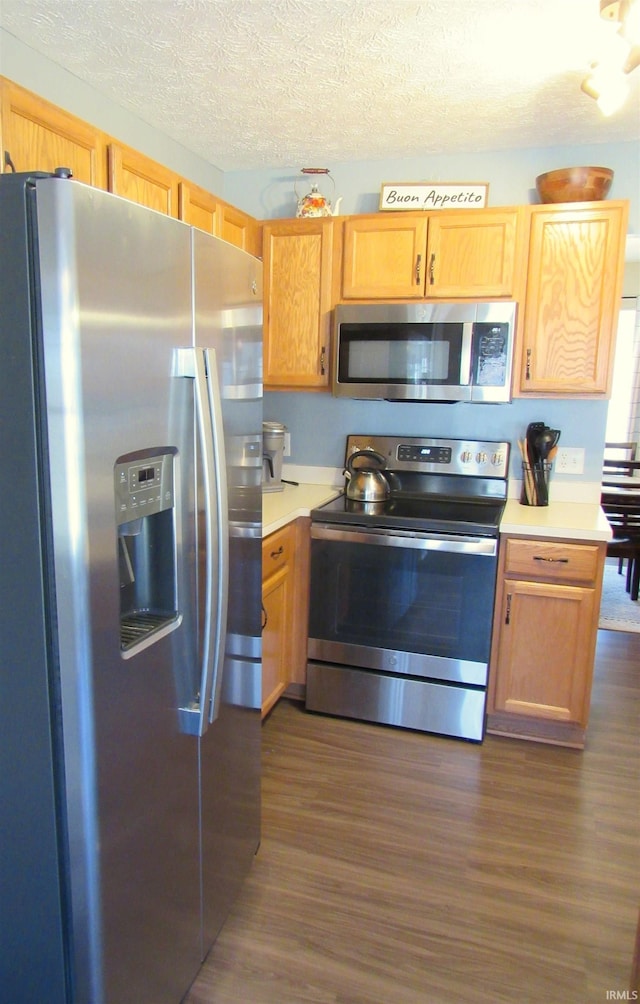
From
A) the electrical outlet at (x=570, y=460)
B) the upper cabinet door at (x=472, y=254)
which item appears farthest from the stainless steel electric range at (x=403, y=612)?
the upper cabinet door at (x=472, y=254)

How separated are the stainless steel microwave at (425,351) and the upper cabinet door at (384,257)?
0.30 ft

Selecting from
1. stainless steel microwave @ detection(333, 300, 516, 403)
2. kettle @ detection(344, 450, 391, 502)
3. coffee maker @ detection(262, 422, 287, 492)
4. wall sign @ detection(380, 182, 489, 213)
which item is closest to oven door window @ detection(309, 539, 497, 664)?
kettle @ detection(344, 450, 391, 502)

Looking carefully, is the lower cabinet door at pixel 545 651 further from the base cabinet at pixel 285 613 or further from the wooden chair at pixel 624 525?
the wooden chair at pixel 624 525

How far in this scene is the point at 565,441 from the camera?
9.85 ft

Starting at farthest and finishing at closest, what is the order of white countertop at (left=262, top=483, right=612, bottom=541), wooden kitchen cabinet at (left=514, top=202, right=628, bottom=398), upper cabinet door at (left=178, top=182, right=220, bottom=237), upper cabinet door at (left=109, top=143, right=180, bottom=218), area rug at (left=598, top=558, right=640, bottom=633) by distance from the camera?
area rug at (left=598, top=558, right=640, bottom=633), wooden kitchen cabinet at (left=514, top=202, right=628, bottom=398), white countertop at (left=262, top=483, right=612, bottom=541), upper cabinet door at (left=178, top=182, right=220, bottom=237), upper cabinet door at (left=109, top=143, right=180, bottom=218)

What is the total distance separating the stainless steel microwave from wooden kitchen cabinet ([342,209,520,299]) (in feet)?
0.32

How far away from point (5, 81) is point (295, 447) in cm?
211

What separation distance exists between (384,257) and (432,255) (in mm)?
212

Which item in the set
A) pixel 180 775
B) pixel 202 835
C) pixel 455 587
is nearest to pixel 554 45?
pixel 455 587

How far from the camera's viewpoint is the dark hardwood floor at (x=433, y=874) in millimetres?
1575

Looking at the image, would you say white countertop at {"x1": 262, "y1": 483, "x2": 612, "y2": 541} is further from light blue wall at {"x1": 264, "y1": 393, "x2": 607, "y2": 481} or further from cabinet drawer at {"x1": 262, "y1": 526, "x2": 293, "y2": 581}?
light blue wall at {"x1": 264, "y1": 393, "x2": 607, "y2": 481}

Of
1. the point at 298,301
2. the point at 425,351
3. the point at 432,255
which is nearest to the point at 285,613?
the point at 425,351

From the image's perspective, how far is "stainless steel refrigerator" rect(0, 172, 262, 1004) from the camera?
97 centimetres

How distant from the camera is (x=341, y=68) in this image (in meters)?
2.12
